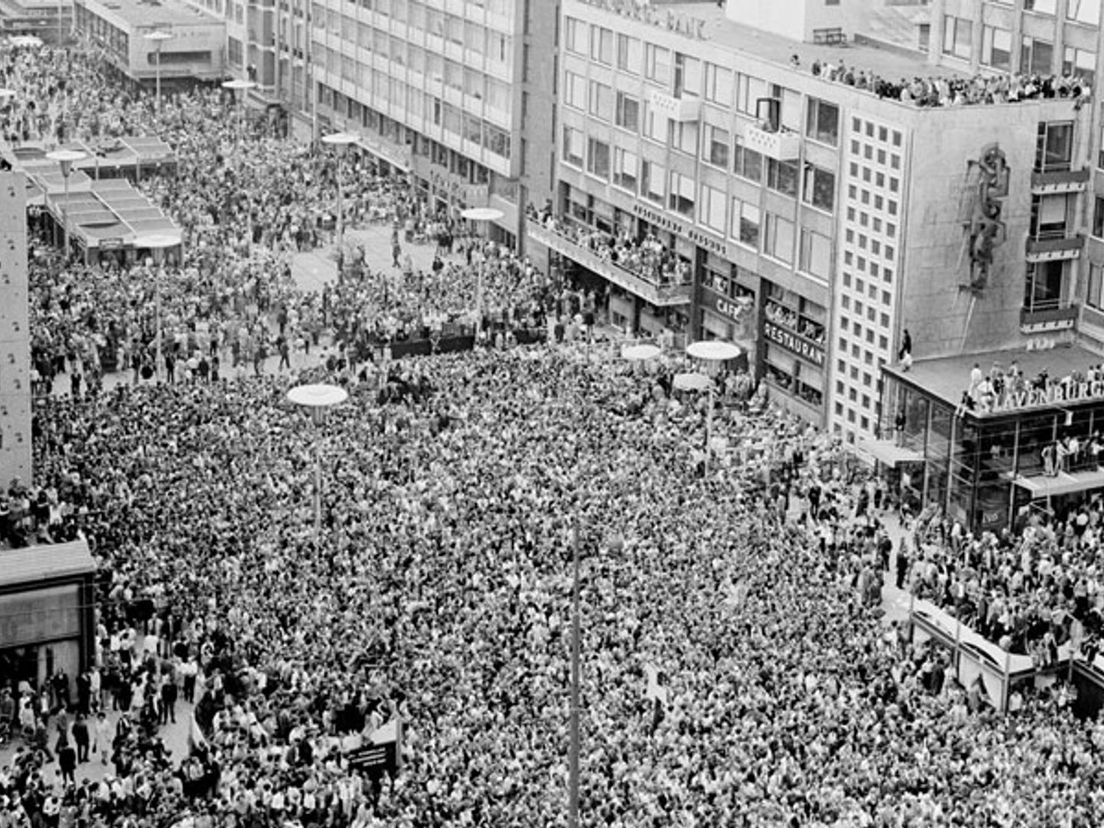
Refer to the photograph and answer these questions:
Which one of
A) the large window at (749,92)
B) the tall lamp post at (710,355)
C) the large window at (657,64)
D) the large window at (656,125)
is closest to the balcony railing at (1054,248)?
the tall lamp post at (710,355)

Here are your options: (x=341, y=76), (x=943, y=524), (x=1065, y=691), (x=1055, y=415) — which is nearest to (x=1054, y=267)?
(x=1055, y=415)

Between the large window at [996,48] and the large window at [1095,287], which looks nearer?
the large window at [1095,287]

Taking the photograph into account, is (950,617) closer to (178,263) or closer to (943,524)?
(943,524)

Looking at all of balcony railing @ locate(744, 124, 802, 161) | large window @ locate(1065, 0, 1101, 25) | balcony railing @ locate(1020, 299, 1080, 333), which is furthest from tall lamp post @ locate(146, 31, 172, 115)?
balcony railing @ locate(1020, 299, 1080, 333)

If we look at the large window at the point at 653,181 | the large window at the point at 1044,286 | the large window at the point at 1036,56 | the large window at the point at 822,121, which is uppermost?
the large window at the point at 1036,56

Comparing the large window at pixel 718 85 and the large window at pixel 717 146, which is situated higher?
the large window at pixel 718 85

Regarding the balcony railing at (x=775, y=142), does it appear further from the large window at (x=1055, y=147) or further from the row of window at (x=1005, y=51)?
the large window at (x=1055, y=147)

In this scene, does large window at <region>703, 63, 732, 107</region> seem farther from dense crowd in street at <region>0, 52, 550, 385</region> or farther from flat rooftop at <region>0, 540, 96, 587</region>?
flat rooftop at <region>0, 540, 96, 587</region>
